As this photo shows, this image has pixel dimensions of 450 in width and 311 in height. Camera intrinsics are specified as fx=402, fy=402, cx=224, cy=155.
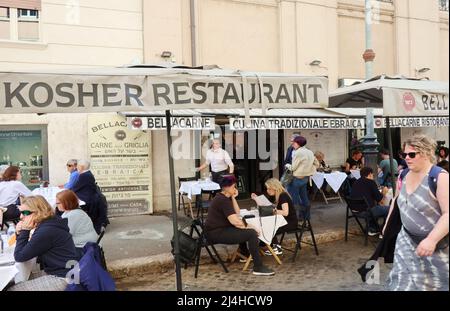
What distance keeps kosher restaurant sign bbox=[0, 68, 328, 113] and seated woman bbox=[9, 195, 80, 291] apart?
96 cm

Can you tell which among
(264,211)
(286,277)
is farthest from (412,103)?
(286,277)

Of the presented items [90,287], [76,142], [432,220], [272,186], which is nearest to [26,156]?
[76,142]

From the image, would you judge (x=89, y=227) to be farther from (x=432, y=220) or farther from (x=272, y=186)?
(x=432, y=220)

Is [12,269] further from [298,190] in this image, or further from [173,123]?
[298,190]

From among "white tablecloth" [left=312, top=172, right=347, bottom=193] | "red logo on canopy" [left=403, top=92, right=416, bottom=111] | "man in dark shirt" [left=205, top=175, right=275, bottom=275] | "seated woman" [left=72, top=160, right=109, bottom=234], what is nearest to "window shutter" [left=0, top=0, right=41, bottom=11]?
"seated woman" [left=72, top=160, right=109, bottom=234]

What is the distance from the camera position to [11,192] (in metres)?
6.82

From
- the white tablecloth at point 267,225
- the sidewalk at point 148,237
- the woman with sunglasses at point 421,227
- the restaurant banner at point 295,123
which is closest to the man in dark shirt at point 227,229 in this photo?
the white tablecloth at point 267,225

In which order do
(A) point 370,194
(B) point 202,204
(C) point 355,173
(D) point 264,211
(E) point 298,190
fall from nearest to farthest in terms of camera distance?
(D) point 264,211 → (A) point 370,194 → (B) point 202,204 → (E) point 298,190 → (C) point 355,173

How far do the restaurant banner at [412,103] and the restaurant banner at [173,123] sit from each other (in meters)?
4.43

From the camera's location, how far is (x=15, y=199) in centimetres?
685

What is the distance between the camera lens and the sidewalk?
18.0 ft

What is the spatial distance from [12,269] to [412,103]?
4917 mm

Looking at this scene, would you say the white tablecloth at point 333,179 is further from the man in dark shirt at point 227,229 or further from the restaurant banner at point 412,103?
the man in dark shirt at point 227,229

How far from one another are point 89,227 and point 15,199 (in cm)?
309
